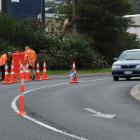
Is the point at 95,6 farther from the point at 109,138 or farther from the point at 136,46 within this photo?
the point at 109,138

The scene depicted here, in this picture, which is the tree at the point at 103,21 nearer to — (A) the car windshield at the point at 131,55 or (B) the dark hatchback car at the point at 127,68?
(A) the car windshield at the point at 131,55

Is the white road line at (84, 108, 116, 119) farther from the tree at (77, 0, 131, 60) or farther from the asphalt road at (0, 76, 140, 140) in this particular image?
the tree at (77, 0, 131, 60)

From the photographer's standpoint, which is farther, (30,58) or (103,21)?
(103,21)

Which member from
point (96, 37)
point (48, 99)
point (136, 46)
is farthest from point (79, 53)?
point (48, 99)

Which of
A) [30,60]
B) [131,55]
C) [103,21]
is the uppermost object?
[103,21]

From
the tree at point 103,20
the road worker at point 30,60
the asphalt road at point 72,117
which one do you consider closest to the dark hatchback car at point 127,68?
the road worker at point 30,60

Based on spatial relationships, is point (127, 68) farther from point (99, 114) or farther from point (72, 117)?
point (72, 117)

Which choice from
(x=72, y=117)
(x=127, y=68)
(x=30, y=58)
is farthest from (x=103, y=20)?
(x=72, y=117)

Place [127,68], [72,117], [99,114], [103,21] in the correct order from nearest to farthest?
1. [72,117]
2. [99,114]
3. [127,68]
4. [103,21]

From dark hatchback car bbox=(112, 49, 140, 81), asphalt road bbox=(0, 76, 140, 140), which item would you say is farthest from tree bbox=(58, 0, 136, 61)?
asphalt road bbox=(0, 76, 140, 140)

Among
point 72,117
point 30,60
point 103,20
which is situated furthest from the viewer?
point 103,20

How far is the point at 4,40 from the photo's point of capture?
154 feet

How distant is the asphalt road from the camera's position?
12531mm

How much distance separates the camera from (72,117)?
1552cm
